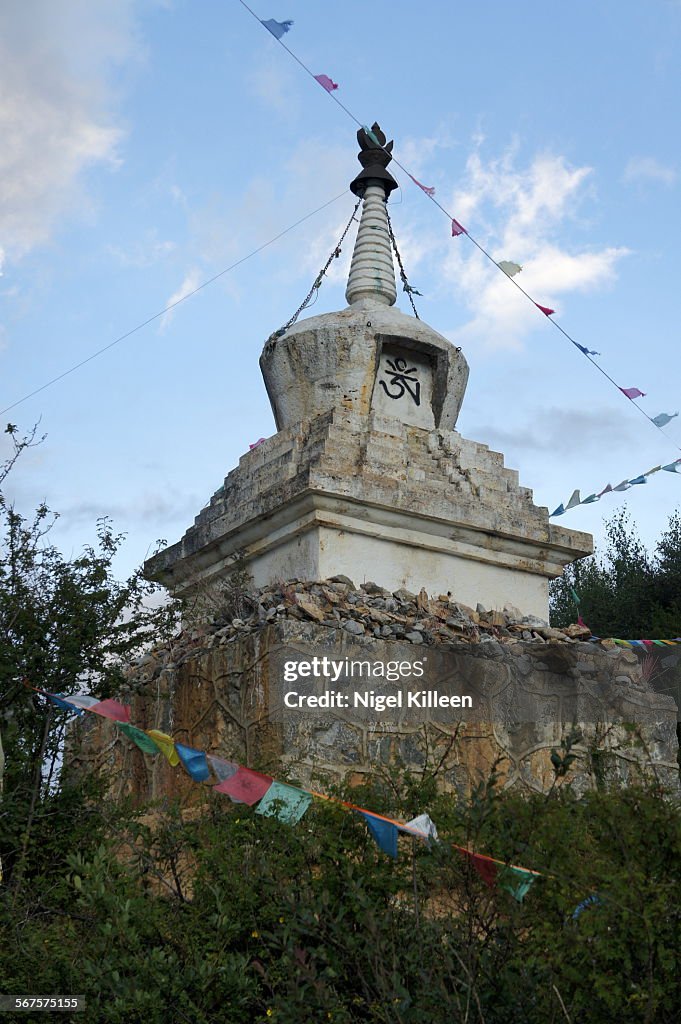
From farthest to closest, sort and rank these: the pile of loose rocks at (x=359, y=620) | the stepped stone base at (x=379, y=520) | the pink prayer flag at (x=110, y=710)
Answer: the stepped stone base at (x=379, y=520) < the pile of loose rocks at (x=359, y=620) < the pink prayer flag at (x=110, y=710)

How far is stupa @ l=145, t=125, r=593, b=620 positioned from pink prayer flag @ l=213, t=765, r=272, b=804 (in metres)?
3.10

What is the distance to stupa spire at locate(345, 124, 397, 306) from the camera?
11.5m

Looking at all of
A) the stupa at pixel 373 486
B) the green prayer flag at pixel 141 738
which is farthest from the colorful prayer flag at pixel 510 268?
the green prayer flag at pixel 141 738

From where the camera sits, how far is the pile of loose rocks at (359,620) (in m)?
8.33

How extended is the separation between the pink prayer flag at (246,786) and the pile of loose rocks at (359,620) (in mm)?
1973

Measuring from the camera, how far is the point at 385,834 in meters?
5.16

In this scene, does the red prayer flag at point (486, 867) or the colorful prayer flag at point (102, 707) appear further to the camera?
the colorful prayer flag at point (102, 707)

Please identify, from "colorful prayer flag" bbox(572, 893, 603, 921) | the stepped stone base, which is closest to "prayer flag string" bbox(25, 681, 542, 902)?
"colorful prayer flag" bbox(572, 893, 603, 921)

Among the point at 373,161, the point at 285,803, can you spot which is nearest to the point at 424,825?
the point at 285,803

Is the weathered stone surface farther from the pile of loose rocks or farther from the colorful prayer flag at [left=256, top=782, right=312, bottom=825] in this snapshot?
the colorful prayer flag at [left=256, top=782, right=312, bottom=825]

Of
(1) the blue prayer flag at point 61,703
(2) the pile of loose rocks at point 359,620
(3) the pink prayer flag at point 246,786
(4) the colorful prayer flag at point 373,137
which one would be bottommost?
(3) the pink prayer flag at point 246,786

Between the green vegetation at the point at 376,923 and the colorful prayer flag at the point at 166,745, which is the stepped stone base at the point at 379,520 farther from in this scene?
the green vegetation at the point at 376,923

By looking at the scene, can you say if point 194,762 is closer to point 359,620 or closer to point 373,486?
point 359,620

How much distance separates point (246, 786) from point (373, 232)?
710 cm
